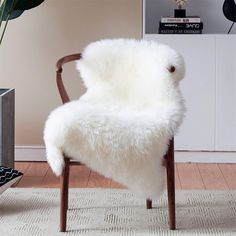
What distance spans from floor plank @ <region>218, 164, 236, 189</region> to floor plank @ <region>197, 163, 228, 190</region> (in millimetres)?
23

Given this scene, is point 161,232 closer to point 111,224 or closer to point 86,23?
point 111,224

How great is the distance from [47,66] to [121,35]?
51 cm

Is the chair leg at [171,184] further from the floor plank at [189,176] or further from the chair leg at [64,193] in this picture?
the floor plank at [189,176]

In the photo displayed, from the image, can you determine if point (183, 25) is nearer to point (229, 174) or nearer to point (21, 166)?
point (229, 174)

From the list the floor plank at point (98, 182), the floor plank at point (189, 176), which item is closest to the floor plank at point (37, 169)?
the floor plank at point (98, 182)

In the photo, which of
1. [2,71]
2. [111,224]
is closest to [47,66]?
[2,71]

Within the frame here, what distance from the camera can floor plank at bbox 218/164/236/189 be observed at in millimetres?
3645

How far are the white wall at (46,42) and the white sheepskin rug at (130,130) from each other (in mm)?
983

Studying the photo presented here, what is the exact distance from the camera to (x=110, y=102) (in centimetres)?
314

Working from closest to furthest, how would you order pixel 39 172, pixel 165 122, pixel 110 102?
pixel 165 122, pixel 110 102, pixel 39 172

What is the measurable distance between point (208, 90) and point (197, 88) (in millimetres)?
69

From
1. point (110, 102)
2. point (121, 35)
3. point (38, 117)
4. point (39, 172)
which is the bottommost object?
point (39, 172)

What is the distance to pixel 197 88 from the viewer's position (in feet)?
13.2

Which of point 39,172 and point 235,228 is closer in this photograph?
point 235,228
